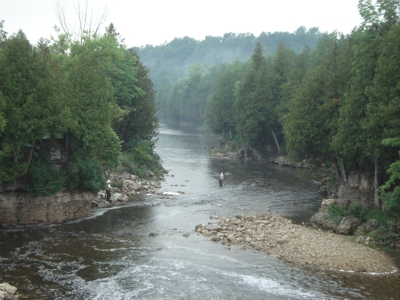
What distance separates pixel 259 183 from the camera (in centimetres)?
4966

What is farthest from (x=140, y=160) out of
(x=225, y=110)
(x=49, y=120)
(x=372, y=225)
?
(x=225, y=110)

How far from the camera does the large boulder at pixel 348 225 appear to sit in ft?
95.1

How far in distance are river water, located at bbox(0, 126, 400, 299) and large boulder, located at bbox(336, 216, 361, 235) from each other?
4.67 m

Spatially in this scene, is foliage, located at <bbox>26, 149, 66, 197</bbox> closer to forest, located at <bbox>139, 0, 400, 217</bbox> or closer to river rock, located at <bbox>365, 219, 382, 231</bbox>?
forest, located at <bbox>139, 0, 400, 217</bbox>

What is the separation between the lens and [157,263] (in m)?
23.7

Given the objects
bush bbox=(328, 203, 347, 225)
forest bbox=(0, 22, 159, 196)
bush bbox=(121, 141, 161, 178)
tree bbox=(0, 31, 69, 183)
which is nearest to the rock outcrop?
bush bbox=(121, 141, 161, 178)

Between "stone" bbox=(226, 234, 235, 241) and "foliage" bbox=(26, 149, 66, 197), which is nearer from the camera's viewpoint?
"stone" bbox=(226, 234, 235, 241)

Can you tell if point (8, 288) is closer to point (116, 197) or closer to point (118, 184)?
point (116, 197)

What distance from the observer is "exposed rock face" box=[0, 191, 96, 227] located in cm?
2918

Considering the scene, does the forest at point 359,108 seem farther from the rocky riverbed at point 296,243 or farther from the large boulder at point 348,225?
the rocky riverbed at point 296,243

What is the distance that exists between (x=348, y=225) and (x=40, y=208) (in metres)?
21.5

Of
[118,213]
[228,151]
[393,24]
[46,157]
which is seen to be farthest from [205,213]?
[228,151]

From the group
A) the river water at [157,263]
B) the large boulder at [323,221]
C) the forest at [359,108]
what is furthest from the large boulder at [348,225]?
the river water at [157,263]

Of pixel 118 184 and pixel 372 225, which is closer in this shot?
pixel 372 225
